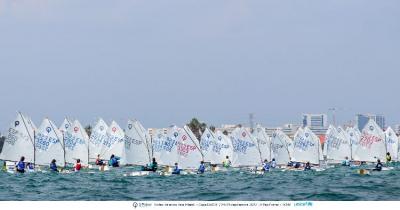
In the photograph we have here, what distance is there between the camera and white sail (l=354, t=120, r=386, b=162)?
3184 inches

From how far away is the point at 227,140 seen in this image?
93.0m

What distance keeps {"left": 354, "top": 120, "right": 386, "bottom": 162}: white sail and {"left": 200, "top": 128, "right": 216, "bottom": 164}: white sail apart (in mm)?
15252

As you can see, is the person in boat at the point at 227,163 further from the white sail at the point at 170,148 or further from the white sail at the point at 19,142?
the white sail at the point at 19,142

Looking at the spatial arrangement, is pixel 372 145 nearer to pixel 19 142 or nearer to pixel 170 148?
pixel 170 148

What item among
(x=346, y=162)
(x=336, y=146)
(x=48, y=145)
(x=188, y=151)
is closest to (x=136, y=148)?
(x=48, y=145)

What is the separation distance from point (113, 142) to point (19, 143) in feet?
71.4

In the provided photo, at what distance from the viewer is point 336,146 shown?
93312 mm

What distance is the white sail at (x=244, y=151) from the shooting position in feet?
234
